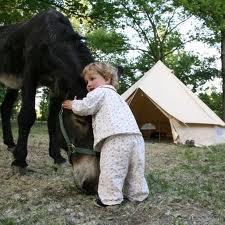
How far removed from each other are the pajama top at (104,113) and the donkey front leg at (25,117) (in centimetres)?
122

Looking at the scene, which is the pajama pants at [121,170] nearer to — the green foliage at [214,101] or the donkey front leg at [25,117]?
the donkey front leg at [25,117]

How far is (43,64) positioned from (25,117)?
25.8 inches

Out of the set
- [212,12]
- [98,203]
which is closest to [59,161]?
[98,203]

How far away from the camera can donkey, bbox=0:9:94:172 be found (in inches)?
168

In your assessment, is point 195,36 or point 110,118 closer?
point 110,118

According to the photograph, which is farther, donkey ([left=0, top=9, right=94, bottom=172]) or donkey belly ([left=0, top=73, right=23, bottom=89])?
donkey belly ([left=0, top=73, right=23, bottom=89])

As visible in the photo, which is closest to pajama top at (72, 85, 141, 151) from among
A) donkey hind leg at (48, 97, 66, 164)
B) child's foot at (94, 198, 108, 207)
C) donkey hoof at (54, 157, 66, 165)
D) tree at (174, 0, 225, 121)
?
child's foot at (94, 198, 108, 207)

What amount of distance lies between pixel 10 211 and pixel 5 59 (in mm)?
2429

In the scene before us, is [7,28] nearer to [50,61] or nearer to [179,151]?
[50,61]

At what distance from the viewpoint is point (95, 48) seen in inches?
890

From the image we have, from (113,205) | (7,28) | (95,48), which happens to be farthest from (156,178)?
(95,48)

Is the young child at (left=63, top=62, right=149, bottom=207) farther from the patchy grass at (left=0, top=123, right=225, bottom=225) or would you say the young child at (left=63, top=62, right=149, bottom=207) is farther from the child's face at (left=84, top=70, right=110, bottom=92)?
the patchy grass at (left=0, top=123, right=225, bottom=225)

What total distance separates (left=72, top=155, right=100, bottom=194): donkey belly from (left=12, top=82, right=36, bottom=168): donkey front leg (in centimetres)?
140

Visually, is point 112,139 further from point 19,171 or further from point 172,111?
point 172,111
